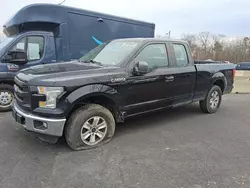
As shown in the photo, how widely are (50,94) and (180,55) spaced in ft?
10.3

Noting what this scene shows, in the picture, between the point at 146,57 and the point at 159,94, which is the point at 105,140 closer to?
the point at 159,94

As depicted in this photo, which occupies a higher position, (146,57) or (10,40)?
(10,40)

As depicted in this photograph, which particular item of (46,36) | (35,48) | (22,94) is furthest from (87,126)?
(46,36)

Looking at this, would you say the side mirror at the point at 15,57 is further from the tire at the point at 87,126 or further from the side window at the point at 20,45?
the tire at the point at 87,126

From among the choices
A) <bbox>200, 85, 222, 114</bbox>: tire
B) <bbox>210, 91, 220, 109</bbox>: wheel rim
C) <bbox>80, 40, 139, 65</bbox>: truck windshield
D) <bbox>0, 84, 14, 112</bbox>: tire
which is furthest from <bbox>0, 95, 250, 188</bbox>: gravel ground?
<bbox>80, 40, 139, 65</bbox>: truck windshield

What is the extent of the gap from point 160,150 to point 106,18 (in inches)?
204

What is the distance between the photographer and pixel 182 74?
5.35 meters

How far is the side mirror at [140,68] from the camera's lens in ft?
14.0

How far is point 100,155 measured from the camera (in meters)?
3.86

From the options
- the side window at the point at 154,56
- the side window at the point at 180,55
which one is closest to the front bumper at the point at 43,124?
the side window at the point at 154,56

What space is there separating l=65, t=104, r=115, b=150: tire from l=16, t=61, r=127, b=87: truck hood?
1.56 ft

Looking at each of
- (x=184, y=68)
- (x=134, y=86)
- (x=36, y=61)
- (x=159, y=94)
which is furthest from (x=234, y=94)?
(x=36, y=61)

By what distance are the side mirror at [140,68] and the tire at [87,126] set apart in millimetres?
852

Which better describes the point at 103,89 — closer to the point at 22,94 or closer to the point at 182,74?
the point at 22,94
